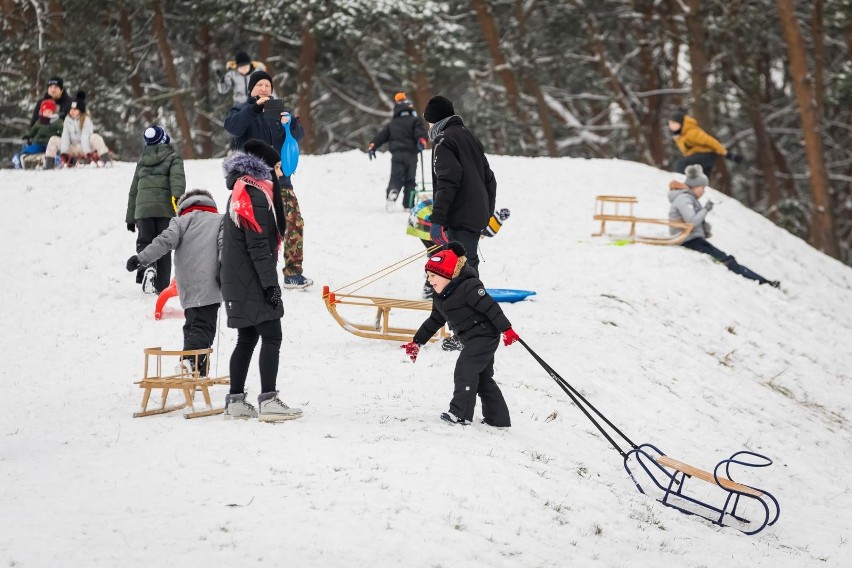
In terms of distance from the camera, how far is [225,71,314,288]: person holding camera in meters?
10.4

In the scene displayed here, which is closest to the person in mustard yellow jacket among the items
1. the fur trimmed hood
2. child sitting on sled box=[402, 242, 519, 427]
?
child sitting on sled box=[402, 242, 519, 427]

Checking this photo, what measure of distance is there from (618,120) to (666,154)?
239 cm

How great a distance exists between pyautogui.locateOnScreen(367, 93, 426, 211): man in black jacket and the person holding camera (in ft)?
13.0

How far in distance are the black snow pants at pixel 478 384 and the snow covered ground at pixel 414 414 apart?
166mm

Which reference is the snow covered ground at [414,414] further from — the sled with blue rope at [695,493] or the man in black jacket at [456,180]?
the man in black jacket at [456,180]

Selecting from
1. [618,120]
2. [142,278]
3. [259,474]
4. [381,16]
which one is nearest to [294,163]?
[142,278]

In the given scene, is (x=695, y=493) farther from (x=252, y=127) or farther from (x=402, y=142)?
(x=402, y=142)

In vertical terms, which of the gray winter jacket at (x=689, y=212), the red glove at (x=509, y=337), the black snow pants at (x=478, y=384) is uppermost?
the gray winter jacket at (x=689, y=212)

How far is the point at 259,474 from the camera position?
19.2ft

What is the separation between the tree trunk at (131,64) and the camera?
26495 mm

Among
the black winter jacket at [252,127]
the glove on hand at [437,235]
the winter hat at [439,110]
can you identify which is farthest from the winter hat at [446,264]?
the black winter jacket at [252,127]

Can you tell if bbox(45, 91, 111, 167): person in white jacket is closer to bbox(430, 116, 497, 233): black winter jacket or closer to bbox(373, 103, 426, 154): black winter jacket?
bbox(373, 103, 426, 154): black winter jacket

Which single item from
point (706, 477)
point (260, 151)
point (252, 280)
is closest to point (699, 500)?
point (706, 477)

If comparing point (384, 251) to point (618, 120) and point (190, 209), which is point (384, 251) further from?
point (618, 120)
